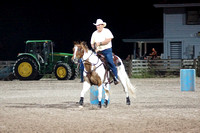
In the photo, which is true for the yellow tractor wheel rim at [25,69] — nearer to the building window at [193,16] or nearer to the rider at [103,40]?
the rider at [103,40]

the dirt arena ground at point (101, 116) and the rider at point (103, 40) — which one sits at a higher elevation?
the rider at point (103, 40)

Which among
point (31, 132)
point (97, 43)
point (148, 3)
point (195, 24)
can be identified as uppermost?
point (148, 3)

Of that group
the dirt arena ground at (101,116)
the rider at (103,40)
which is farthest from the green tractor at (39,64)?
the rider at (103,40)

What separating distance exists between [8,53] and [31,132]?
48.1 metres

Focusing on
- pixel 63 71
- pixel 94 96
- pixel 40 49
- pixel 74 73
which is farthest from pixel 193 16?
pixel 94 96

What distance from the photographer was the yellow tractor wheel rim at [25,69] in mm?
29736

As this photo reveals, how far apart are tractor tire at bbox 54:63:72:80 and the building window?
619 inches

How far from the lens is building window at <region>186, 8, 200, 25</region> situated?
138 feet

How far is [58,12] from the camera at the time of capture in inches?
2373

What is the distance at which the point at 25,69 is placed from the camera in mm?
29938

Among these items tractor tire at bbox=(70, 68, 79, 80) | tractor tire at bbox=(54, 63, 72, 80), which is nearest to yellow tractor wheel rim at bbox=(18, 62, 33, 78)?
tractor tire at bbox=(54, 63, 72, 80)

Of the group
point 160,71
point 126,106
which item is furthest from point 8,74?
point 126,106

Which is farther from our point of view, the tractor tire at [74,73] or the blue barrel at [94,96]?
the tractor tire at [74,73]

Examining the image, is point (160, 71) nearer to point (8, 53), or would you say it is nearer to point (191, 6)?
point (191, 6)
